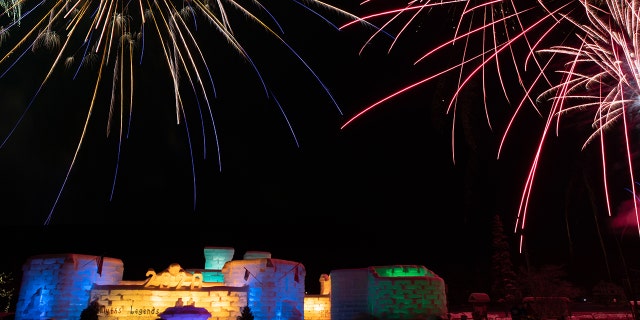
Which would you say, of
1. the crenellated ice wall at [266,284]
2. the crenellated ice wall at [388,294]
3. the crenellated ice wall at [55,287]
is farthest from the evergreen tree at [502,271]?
the crenellated ice wall at [55,287]

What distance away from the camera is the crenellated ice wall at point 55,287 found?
2502 centimetres

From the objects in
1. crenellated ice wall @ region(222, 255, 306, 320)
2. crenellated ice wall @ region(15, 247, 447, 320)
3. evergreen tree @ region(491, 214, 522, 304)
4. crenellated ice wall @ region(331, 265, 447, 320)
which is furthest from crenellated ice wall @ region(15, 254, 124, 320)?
evergreen tree @ region(491, 214, 522, 304)

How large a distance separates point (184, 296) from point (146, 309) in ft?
6.28

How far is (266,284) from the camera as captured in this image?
2766 cm

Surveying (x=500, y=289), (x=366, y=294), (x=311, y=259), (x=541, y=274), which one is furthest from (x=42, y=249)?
(x=541, y=274)

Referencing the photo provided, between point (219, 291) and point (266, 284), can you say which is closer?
point (219, 291)

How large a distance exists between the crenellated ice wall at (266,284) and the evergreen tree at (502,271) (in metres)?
23.5

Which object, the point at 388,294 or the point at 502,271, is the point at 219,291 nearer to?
the point at 388,294

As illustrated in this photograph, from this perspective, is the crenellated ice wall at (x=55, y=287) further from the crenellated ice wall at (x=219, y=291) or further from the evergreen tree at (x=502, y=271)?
the evergreen tree at (x=502, y=271)

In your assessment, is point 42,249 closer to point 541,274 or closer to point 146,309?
point 146,309

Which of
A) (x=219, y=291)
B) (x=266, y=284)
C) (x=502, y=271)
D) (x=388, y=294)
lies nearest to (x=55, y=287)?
(x=219, y=291)

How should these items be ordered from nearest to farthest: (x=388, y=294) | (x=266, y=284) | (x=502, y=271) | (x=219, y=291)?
1. (x=219, y=291)
2. (x=266, y=284)
3. (x=388, y=294)
4. (x=502, y=271)

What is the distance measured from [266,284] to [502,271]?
26758mm

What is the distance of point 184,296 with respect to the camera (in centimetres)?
2620
